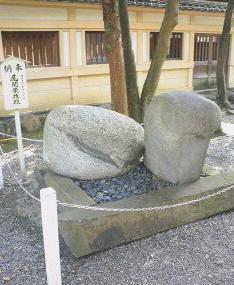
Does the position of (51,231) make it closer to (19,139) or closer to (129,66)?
(19,139)

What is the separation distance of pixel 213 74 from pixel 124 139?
1184 cm

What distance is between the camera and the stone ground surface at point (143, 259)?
3262mm

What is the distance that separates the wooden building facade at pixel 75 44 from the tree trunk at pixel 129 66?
3.24m

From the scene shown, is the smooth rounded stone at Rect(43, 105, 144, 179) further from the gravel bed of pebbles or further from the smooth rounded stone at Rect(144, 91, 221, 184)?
the smooth rounded stone at Rect(144, 91, 221, 184)

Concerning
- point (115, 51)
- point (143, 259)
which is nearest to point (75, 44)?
point (115, 51)

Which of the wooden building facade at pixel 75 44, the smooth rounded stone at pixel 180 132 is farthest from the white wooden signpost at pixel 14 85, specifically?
the wooden building facade at pixel 75 44

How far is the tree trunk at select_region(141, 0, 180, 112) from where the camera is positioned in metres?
6.80

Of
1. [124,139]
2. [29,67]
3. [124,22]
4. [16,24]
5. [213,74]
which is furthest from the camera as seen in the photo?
[213,74]

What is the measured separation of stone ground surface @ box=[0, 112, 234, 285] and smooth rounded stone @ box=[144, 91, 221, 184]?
0.69 meters

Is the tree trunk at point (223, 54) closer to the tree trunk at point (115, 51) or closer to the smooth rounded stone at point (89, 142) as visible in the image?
the tree trunk at point (115, 51)

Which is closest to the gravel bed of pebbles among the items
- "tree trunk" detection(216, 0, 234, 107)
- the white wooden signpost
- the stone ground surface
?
the stone ground surface

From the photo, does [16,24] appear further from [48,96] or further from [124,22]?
[124,22]

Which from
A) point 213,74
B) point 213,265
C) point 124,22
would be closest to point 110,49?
point 124,22

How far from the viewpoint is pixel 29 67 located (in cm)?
992
